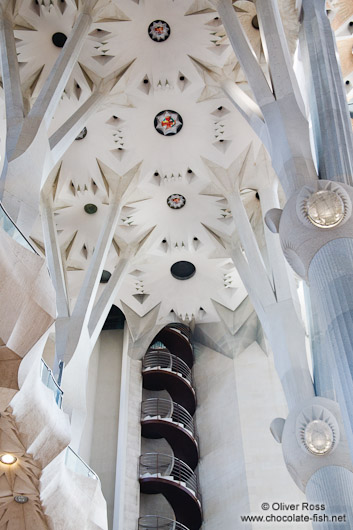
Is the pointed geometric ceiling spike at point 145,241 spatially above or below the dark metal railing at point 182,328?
above

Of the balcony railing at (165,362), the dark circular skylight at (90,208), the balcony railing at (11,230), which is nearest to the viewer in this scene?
the balcony railing at (11,230)

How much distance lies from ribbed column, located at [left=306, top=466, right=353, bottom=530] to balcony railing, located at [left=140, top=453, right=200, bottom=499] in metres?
7.36

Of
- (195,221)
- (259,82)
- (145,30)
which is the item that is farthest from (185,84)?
(259,82)

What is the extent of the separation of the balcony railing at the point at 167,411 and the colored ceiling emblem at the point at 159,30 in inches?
377

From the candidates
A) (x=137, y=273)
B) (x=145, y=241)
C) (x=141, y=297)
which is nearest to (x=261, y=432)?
(x=141, y=297)

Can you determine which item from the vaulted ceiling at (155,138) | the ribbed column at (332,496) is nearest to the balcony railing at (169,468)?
the vaulted ceiling at (155,138)

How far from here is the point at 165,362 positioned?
19.1 metres

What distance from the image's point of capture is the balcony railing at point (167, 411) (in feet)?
58.2

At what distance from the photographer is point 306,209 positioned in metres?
8.41

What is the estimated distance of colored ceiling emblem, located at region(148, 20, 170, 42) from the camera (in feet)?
49.2

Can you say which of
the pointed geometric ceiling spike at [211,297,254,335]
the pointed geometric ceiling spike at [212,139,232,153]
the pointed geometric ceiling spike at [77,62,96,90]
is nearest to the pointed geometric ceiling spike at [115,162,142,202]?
the pointed geometric ceiling spike at [212,139,232,153]

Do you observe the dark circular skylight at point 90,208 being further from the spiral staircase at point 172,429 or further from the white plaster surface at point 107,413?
the spiral staircase at point 172,429

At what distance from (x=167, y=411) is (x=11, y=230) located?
36.5 ft

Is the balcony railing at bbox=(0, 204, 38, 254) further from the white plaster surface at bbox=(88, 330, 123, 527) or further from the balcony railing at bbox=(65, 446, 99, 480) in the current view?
the white plaster surface at bbox=(88, 330, 123, 527)
